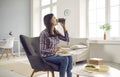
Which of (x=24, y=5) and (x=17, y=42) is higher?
(x=24, y=5)

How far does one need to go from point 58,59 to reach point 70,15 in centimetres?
405

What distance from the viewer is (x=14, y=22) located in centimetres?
742

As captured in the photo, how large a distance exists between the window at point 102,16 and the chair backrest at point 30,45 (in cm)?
336

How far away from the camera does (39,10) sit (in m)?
8.24

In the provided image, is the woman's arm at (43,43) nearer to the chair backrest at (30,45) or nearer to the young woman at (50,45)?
the young woman at (50,45)

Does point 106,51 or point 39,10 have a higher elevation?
point 39,10

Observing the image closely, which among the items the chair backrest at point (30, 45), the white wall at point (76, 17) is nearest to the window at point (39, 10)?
the white wall at point (76, 17)

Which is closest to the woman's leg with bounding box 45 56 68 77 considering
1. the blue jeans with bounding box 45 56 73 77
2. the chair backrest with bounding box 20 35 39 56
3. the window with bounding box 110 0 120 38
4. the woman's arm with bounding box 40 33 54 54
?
the blue jeans with bounding box 45 56 73 77

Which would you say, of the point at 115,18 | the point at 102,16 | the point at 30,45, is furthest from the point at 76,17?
the point at 30,45

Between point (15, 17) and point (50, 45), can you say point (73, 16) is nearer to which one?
point (15, 17)

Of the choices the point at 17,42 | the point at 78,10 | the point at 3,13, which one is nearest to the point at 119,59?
the point at 78,10

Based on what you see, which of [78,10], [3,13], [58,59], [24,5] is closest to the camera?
[58,59]

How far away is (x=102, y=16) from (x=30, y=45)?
3.70m

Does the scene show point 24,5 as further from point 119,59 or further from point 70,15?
point 119,59
